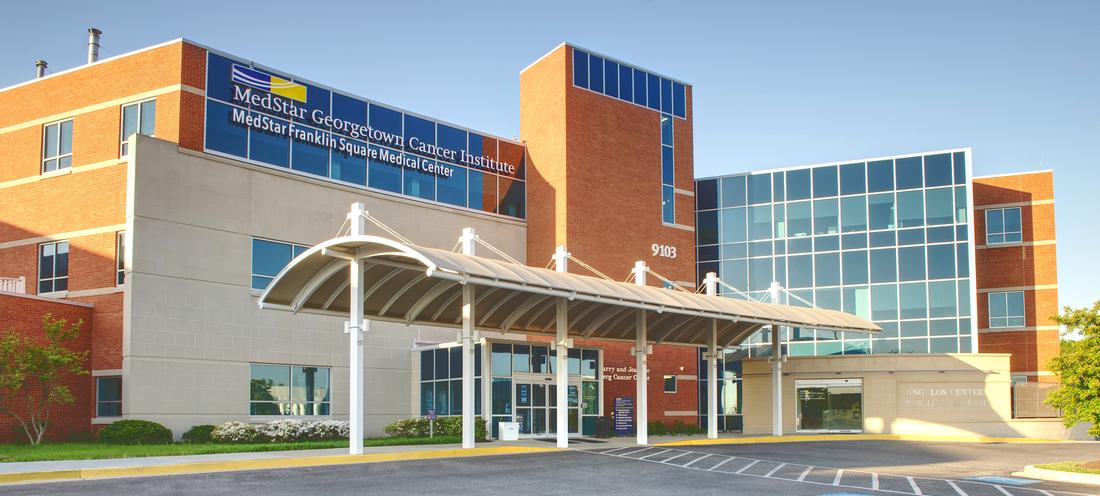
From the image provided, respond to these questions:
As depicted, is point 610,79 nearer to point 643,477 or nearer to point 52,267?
point 52,267

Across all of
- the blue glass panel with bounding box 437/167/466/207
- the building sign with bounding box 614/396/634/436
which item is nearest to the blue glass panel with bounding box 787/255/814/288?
the building sign with bounding box 614/396/634/436

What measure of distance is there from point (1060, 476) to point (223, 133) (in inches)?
1091

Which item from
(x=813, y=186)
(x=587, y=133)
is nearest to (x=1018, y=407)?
(x=813, y=186)

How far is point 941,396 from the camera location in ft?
133

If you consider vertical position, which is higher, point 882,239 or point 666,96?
point 666,96

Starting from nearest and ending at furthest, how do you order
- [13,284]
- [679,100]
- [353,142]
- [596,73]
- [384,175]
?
[13,284] < [353,142] < [384,175] < [596,73] < [679,100]

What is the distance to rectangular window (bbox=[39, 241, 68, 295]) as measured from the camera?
34188mm

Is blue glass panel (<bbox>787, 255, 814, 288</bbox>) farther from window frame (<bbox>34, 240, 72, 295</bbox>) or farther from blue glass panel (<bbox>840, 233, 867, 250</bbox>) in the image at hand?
window frame (<bbox>34, 240, 72, 295</bbox>)

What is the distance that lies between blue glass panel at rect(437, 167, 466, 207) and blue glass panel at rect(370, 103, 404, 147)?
2.71 meters

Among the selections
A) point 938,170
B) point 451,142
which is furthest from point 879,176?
point 451,142

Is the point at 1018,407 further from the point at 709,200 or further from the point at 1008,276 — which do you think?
the point at 709,200

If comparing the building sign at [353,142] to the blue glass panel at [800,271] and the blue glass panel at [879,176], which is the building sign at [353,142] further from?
the blue glass panel at [879,176]

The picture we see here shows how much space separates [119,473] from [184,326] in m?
12.9

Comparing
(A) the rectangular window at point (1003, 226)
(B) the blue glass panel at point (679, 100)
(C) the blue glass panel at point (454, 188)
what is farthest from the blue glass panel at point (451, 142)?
(A) the rectangular window at point (1003, 226)
